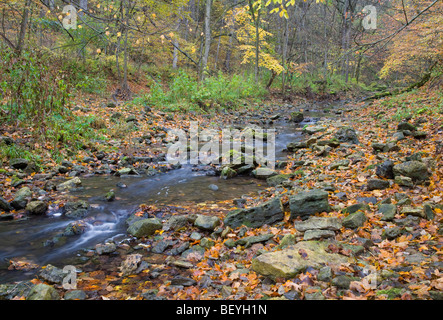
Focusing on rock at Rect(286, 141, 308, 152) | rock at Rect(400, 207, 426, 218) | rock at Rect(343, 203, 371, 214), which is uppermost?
rock at Rect(286, 141, 308, 152)

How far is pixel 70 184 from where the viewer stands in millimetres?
6441

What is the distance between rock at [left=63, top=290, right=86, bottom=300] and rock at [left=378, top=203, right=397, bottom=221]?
3.92 meters

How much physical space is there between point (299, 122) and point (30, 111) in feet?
41.1

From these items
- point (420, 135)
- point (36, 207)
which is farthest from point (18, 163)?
point (420, 135)

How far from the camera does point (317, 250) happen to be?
3.44m

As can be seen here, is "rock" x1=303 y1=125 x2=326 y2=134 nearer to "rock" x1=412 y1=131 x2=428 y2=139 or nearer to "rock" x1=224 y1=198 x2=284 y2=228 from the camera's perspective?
"rock" x1=412 y1=131 x2=428 y2=139

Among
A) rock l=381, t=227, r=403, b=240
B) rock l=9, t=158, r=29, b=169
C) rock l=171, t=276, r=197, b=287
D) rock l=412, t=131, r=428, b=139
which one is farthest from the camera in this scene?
rock l=412, t=131, r=428, b=139

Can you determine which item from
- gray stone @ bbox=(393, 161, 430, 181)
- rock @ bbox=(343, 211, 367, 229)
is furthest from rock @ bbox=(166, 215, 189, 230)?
gray stone @ bbox=(393, 161, 430, 181)

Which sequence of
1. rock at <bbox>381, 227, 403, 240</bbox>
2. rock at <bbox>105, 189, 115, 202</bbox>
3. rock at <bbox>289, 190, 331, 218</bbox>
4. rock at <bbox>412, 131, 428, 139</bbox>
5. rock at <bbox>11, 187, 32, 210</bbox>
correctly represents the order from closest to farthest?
rock at <bbox>381, 227, 403, 240</bbox>
rock at <bbox>289, 190, 331, 218</bbox>
rock at <bbox>11, 187, 32, 210</bbox>
rock at <bbox>105, 189, 115, 202</bbox>
rock at <bbox>412, 131, 428, 139</bbox>

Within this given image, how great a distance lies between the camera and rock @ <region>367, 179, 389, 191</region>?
16.5 ft

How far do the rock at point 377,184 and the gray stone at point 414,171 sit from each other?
0.35 meters

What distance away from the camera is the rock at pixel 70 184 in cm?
627

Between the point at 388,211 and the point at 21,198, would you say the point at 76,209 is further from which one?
the point at 388,211
